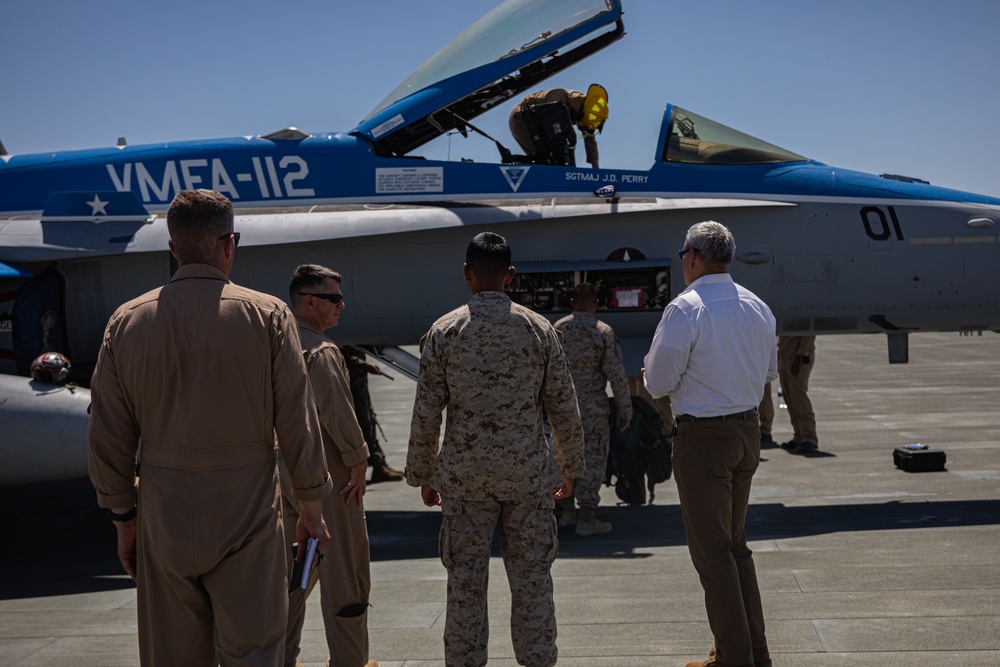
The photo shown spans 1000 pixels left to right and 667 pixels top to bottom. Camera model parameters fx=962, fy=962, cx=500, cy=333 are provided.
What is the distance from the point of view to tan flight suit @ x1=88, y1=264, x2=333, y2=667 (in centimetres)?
310

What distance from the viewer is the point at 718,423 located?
13.8 feet

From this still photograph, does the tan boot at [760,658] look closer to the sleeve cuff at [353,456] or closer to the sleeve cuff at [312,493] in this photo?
the sleeve cuff at [353,456]

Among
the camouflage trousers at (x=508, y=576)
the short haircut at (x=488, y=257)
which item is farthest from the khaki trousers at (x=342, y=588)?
the short haircut at (x=488, y=257)

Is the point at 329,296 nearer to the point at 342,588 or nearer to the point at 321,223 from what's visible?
the point at 342,588

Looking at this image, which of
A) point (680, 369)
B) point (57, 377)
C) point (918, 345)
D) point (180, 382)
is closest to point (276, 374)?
point (180, 382)

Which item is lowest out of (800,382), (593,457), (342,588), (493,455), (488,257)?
(800,382)

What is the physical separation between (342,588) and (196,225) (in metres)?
1.88

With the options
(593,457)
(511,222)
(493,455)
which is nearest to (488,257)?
(493,455)

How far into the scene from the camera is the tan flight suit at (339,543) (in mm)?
4285

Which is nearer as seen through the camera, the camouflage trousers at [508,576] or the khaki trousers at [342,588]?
the camouflage trousers at [508,576]

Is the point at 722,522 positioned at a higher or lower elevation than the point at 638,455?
higher

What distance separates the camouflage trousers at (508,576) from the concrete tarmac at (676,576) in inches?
27.8

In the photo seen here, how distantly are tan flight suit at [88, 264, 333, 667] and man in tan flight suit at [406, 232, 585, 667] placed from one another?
842 mm

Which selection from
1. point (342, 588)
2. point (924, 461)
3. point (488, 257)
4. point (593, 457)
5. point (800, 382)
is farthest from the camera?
point (800, 382)
